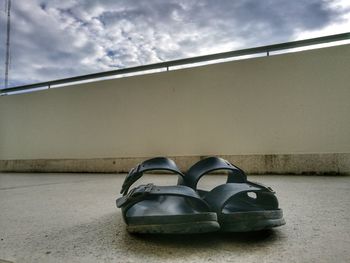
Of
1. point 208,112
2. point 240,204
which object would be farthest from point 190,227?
point 208,112

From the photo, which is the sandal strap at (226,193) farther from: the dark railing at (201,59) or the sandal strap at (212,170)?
the dark railing at (201,59)

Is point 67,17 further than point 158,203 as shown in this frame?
Yes

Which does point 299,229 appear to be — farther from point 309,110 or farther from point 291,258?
point 309,110

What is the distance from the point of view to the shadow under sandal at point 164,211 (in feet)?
1.73

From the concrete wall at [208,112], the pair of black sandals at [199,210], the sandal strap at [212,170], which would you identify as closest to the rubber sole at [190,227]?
the pair of black sandals at [199,210]

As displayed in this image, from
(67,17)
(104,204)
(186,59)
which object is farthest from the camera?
(67,17)

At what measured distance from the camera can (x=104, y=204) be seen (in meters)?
1.07

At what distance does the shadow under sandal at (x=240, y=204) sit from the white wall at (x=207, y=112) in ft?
5.45

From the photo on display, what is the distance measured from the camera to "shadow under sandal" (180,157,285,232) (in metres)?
0.55

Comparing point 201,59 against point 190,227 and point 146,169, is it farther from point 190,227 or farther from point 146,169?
point 190,227

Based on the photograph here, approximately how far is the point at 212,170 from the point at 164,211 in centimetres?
19

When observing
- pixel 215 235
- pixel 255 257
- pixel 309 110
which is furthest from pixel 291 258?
pixel 309 110

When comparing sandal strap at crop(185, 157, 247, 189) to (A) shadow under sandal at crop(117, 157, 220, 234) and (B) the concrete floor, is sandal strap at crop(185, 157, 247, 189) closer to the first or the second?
(A) shadow under sandal at crop(117, 157, 220, 234)

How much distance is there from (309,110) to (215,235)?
1.98 m
